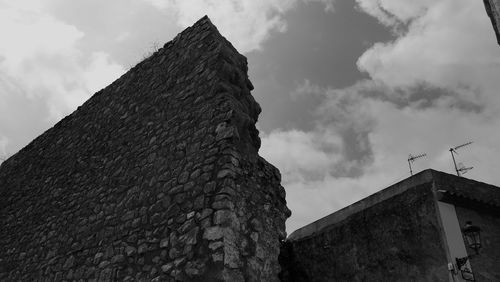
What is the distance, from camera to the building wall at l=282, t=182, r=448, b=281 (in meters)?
3.94

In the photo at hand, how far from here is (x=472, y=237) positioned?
4285mm

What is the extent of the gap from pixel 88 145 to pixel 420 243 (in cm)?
474

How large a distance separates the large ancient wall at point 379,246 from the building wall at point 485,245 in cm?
61

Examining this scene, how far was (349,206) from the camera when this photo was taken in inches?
190

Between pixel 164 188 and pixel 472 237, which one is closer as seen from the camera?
pixel 472 237

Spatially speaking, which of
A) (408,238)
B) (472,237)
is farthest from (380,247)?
(472,237)

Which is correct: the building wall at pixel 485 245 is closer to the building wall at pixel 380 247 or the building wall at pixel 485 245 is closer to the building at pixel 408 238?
the building at pixel 408 238

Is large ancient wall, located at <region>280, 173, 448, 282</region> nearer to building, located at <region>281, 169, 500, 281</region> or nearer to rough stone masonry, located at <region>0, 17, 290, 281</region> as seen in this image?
building, located at <region>281, 169, 500, 281</region>

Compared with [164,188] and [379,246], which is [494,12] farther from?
[164,188]

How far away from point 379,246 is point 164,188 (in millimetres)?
2273

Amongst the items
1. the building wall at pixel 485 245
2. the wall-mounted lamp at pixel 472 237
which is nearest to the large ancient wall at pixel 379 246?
the wall-mounted lamp at pixel 472 237

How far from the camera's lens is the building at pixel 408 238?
3.95m

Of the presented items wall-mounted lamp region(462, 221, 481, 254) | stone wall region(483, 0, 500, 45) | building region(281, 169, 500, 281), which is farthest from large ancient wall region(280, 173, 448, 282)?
stone wall region(483, 0, 500, 45)

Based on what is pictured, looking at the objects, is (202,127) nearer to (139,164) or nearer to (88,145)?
(139,164)
